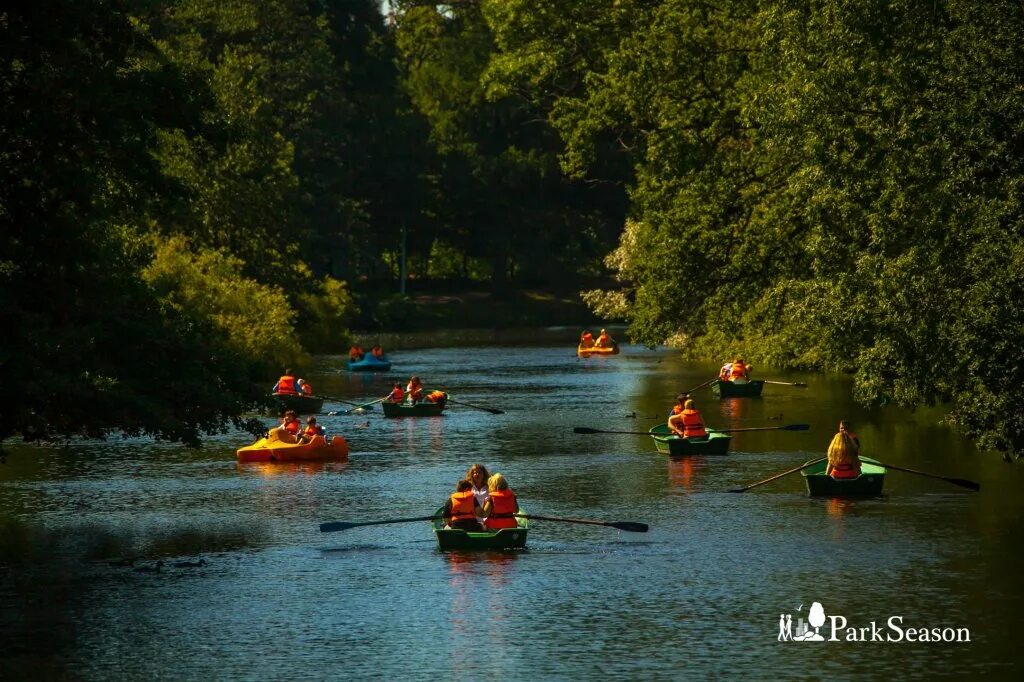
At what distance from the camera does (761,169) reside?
172 ft

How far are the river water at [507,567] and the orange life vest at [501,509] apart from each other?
0.62 meters

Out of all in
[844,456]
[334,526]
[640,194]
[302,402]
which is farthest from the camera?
[302,402]

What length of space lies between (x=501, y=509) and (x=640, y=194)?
98.2 ft

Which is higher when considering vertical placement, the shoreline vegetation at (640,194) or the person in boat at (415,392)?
the shoreline vegetation at (640,194)

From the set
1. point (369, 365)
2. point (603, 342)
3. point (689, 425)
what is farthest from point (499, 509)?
point (603, 342)

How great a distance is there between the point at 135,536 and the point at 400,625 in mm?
9990

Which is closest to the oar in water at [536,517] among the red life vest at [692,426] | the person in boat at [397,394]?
the red life vest at [692,426]

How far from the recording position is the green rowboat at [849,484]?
36531 mm

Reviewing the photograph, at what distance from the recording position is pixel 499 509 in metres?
30.2

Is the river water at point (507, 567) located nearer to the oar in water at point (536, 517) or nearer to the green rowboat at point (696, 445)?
the oar in water at point (536, 517)

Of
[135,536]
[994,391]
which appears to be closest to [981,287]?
[994,391]

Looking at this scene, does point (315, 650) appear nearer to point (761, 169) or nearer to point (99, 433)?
point (99, 433)

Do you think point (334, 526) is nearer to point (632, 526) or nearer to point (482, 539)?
point (482, 539)

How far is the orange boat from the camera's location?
45.5 meters
